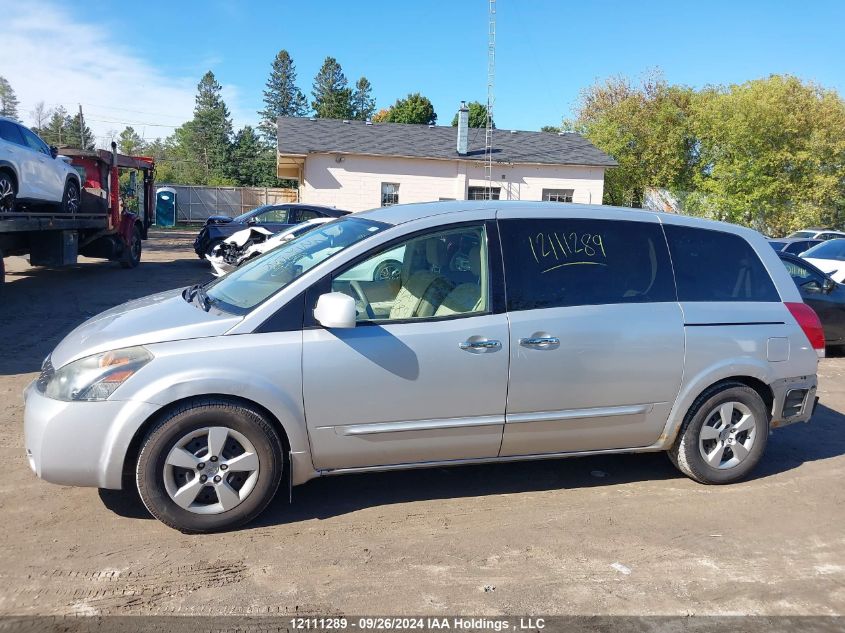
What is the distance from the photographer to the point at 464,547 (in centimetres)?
387

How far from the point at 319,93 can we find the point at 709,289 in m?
77.6

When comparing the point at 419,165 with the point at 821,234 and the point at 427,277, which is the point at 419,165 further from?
the point at 427,277

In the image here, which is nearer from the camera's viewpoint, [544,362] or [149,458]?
[149,458]

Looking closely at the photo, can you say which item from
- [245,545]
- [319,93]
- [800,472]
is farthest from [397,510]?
[319,93]

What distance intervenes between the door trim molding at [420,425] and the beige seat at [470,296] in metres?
0.63

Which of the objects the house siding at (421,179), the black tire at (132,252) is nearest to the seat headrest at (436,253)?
the black tire at (132,252)

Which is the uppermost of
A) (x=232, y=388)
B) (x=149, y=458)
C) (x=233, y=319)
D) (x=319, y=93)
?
(x=319, y=93)

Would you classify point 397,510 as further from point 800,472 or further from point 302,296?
point 800,472

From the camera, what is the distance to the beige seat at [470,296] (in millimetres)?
4211

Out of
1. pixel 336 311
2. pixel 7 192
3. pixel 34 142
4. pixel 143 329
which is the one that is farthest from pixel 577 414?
pixel 34 142

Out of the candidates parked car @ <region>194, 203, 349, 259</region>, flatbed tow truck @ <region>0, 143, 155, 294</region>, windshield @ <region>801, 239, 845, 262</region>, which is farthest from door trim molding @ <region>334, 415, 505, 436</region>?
parked car @ <region>194, 203, 349, 259</region>

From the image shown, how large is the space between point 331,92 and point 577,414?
77531 millimetres

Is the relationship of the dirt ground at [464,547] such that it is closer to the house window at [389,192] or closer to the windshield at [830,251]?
the windshield at [830,251]

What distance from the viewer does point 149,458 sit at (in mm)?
3688
